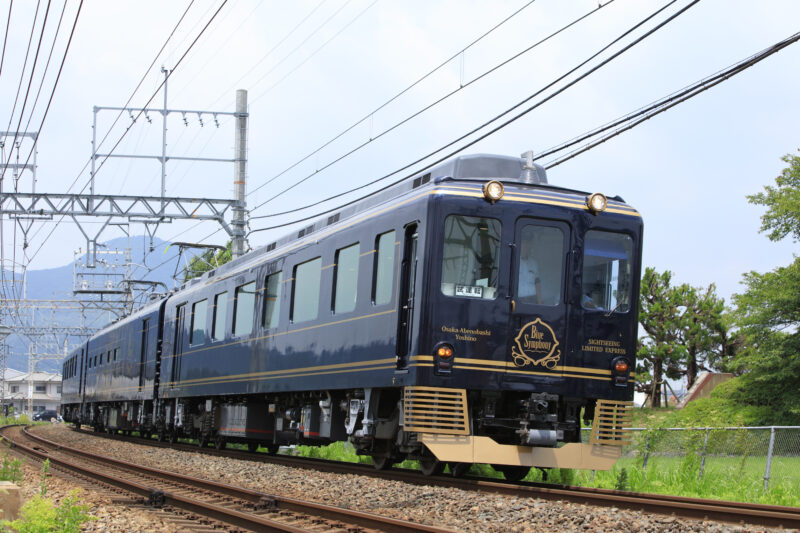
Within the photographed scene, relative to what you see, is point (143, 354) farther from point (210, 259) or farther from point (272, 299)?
point (210, 259)

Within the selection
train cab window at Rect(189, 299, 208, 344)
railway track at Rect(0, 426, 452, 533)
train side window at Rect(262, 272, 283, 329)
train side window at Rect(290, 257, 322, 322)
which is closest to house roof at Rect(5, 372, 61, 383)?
train cab window at Rect(189, 299, 208, 344)

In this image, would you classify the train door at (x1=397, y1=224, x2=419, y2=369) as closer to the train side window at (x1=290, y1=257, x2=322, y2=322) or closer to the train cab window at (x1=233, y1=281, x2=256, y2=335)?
the train side window at (x1=290, y1=257, x2=322, y2=322)

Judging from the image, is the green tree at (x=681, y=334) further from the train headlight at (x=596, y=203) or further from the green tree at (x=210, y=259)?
the train headlight at (x=596, y=203)

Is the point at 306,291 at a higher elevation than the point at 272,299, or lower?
higher

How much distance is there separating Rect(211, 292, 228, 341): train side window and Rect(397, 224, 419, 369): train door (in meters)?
7.18

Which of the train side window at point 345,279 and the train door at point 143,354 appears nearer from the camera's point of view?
the train side window at point 345,279

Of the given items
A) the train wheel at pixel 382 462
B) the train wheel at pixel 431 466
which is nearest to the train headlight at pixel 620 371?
the train wheel at pixel 431 466

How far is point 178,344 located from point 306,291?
779cm

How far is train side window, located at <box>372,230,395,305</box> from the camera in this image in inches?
437

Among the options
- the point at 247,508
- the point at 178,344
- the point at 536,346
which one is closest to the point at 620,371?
the point at 536,346

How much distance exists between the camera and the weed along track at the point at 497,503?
736 centimetres

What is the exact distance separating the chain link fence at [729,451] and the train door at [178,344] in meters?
10.4

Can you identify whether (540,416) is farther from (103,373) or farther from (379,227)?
(103,373)

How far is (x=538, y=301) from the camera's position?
419 inches
